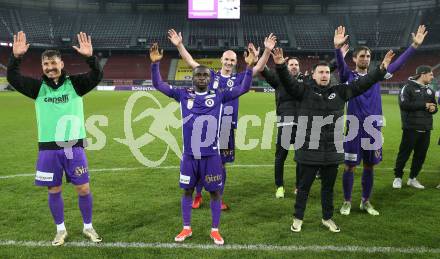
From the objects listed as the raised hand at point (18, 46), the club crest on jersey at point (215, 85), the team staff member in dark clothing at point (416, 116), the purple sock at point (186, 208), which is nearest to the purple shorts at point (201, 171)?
the purple sock at point (186, 208)

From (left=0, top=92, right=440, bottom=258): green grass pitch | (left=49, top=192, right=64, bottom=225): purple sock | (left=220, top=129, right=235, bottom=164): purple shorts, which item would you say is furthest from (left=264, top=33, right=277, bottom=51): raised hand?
(left=49, top=192, right=64, bottom=225): purple sock

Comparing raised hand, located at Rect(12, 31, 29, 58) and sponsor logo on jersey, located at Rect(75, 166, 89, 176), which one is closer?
raised hand, located at Rect(12, 31, 29, 58)

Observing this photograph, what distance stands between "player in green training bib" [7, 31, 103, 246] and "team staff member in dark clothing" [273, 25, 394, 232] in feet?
8.65

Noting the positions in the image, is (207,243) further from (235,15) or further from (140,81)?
(235,15)

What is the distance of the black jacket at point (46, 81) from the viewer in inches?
194

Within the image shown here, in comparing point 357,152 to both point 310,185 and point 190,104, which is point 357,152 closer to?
point 310,185

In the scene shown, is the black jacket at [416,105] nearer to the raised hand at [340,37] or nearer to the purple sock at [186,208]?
the raised hand at [340,37]

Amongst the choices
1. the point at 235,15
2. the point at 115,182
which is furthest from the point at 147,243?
the point at 235,15

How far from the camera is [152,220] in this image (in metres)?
5.96

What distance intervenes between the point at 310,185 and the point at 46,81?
3679 millimetres

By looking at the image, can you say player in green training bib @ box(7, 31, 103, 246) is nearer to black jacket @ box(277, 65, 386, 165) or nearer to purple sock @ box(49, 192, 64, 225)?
purple sock @ box(49, 192, 64, 225)

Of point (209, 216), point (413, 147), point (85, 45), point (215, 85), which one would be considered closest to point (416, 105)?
point (413, 147)

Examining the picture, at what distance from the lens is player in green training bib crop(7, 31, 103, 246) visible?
4.93 metres

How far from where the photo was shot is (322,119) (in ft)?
17.7
